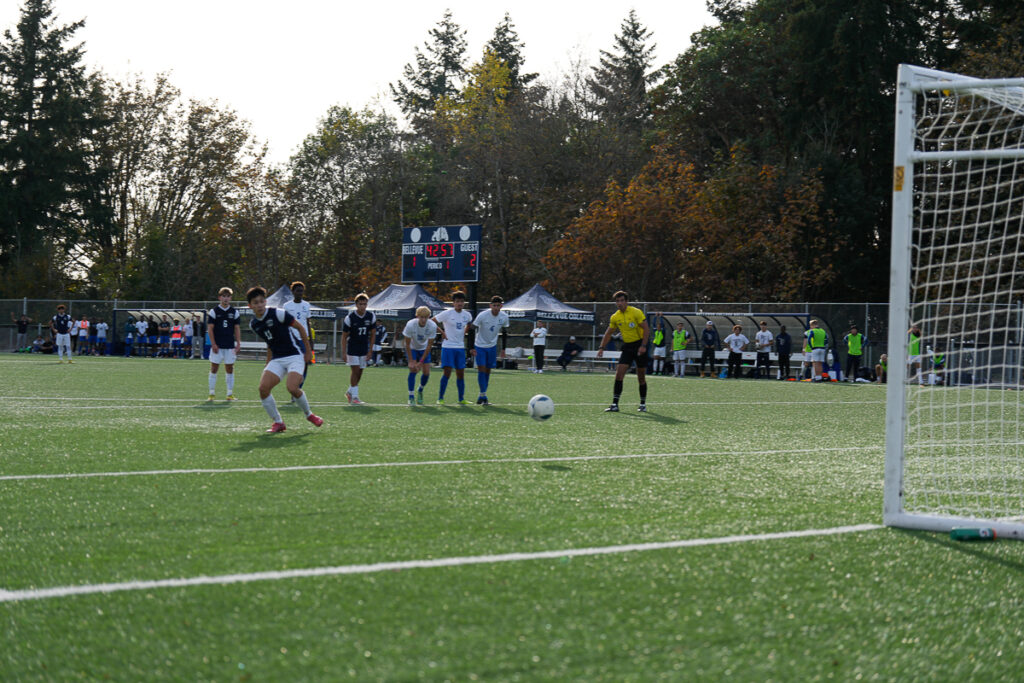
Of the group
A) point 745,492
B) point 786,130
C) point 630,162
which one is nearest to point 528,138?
point 630,162

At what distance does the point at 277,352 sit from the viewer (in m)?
11.2

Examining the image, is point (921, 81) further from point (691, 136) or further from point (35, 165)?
point (35, 165)

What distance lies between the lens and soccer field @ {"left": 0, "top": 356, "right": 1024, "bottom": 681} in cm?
329

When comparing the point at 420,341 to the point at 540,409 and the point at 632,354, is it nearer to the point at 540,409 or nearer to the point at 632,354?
the point at 632,354

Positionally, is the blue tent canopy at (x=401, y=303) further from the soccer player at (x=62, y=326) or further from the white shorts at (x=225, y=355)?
the white shorts at (x=225, y=355)

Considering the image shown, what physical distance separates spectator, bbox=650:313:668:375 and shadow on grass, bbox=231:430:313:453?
23500 mm

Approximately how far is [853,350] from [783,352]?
7.01ft

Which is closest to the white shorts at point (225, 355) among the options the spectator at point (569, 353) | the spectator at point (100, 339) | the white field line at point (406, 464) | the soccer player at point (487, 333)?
the soccer player at point (487, 333)

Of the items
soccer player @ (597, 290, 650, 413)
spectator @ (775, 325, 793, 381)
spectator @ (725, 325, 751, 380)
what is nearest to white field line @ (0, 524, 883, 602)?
soccer player @ (597, 290, 650, 413)

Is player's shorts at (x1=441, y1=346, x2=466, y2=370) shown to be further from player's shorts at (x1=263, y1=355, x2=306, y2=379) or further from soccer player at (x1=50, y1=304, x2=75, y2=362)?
soccer player at (x1=50, y1=304, x2=75, y2=362)

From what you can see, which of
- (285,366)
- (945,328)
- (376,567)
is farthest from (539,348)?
(376,567)

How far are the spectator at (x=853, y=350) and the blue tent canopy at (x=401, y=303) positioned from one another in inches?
555

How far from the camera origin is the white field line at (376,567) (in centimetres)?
402

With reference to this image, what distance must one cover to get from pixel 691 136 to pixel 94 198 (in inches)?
1344
